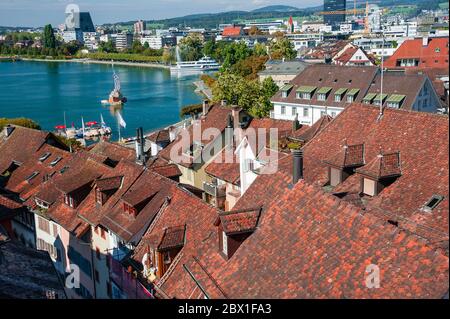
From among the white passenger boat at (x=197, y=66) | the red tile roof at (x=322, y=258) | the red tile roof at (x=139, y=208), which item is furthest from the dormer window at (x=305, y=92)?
the white passenger boat at (x=197, y=66)

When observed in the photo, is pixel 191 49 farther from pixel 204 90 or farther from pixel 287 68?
pixel 287 68

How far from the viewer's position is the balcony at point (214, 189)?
2806 centimetres

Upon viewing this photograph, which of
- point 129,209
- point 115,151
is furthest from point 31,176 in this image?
point 129,209

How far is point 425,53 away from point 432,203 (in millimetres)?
61208


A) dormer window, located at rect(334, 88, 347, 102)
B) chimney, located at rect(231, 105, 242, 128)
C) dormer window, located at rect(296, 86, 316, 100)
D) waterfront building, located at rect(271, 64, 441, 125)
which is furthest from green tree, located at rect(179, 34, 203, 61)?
chimney, located at rect(231, 105, 242, 128)

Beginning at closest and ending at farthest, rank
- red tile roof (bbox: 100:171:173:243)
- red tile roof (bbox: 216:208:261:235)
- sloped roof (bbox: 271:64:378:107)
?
red tile roof (bbox: 216:208:261:235), red tile roof (bbox: 100:171:173:243), sloped roof (bbox: 271:64:378:107)

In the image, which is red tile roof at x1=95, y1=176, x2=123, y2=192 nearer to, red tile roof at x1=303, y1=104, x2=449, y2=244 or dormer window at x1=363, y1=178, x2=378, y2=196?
red tile roof at x1=303, y1=104, x2=449, y2=244

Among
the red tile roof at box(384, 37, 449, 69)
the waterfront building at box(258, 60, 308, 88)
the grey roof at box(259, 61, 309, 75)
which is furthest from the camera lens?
the grey roof at box(259, 61, 309, 75)

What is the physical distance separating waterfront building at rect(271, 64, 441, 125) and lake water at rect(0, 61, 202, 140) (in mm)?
27510

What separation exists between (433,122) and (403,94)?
93.9 feet

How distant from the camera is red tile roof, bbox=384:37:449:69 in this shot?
7031 centimetres

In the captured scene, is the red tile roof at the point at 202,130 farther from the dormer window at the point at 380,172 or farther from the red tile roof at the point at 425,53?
the red tile roof at the point at 425,53

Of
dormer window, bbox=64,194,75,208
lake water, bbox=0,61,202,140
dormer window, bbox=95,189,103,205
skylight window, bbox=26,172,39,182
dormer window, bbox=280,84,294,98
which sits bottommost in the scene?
lake water, bbox=0,61,202,140
